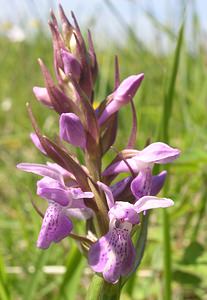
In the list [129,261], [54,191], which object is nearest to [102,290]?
[129,261]

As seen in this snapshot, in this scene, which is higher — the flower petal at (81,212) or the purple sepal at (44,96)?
the purple sepal at (44,96)

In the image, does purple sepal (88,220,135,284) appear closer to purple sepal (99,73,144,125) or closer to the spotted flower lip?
the spotted flower lip

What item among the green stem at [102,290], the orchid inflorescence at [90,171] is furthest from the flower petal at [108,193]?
the green stem at [102,290]

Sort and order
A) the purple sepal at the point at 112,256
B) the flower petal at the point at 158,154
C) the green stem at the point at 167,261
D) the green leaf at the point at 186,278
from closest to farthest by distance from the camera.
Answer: the purple sepal at the point at 112,256 → the flower petal at the point at 158,154 → the green stem at the point at 167,261 → the green leaf at the point at 186,278

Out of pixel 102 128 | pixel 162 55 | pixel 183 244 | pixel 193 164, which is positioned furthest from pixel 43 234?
pixel 162 55

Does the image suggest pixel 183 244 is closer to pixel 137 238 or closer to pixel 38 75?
pixel 137 238

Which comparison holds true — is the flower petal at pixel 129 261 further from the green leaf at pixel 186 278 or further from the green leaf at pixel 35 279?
the green leaf at pixel 186 278

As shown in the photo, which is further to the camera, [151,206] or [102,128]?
[102,128]
